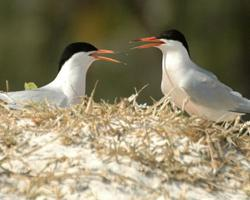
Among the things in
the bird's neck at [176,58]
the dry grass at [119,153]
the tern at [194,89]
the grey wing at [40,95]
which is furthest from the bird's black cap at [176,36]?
the dry grass at [119,153]

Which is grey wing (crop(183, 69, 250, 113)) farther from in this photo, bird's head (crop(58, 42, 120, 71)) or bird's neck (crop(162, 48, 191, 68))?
bird's head (crop(58, 42, 120, 71))

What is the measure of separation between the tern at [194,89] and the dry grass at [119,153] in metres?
1.97

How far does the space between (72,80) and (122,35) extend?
11.1 metres

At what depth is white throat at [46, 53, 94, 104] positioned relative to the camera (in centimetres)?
693

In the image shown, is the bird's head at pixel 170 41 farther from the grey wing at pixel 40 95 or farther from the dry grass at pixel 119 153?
the dry grass at pixel 119 153

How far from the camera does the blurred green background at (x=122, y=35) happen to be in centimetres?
1778

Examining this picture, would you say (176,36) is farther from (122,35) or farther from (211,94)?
(122,35)

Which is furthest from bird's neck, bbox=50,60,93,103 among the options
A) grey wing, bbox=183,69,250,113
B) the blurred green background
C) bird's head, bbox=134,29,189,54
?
the blurred green background

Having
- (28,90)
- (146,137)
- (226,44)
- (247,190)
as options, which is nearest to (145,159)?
(146,137)

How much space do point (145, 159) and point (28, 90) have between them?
2.34 meters

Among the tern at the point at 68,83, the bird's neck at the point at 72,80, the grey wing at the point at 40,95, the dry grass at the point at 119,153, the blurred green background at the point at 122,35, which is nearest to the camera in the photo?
the dry grass at the point at 119,153

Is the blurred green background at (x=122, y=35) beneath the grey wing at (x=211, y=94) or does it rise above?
beneath

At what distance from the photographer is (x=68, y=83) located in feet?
23.4

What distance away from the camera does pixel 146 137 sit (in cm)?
464
